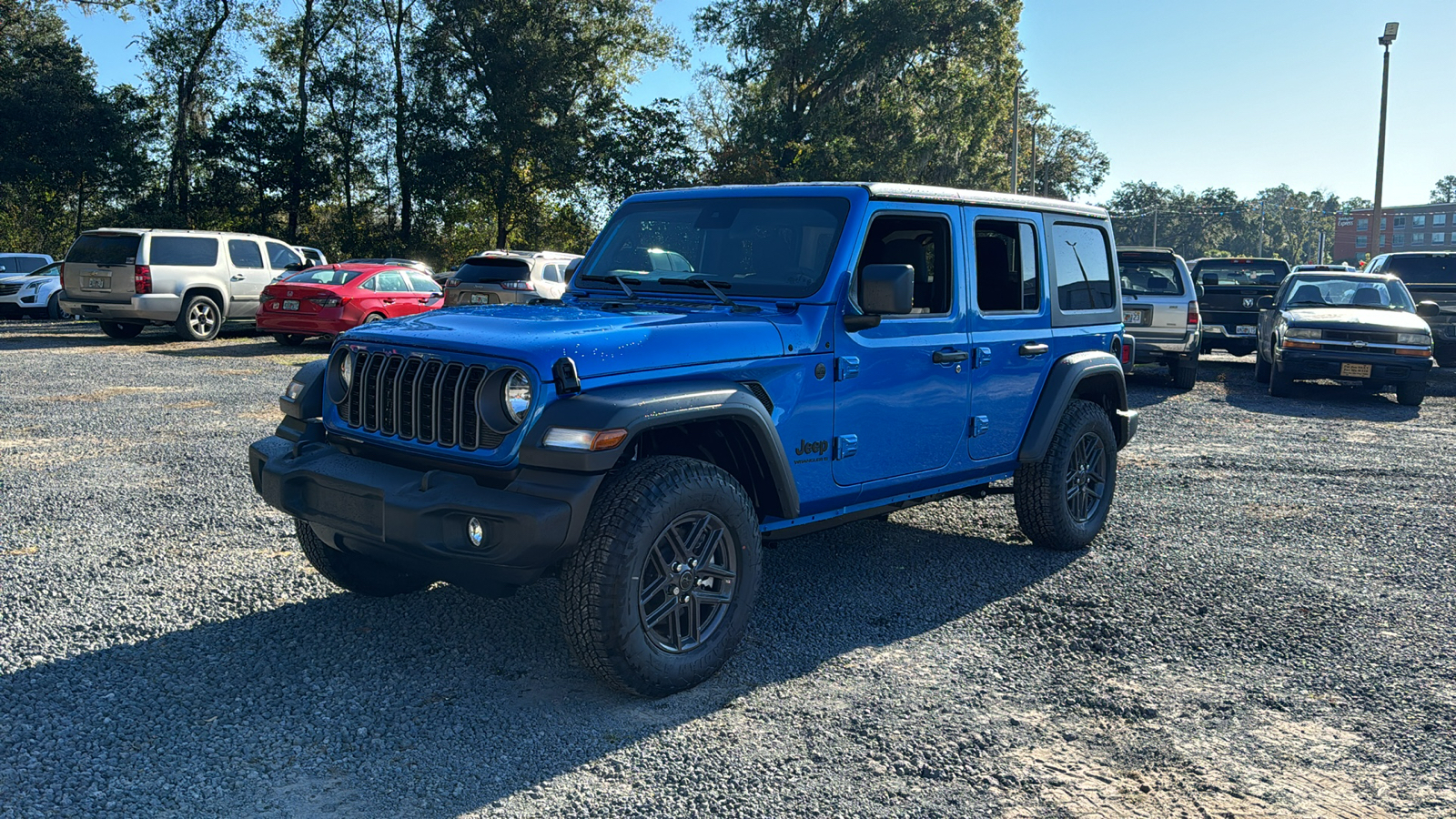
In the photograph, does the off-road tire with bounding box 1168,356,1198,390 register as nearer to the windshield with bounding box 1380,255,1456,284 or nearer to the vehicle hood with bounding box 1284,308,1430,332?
the vehicle hood with bounding box 1284,308,1430,332

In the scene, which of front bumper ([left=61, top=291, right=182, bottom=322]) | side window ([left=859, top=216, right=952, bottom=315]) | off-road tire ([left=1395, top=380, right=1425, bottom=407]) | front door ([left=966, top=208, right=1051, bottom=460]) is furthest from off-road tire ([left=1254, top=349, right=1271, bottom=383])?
front bumper ([left=61, top=291, right=182, bottom=322])

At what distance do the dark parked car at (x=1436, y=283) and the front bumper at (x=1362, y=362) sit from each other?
167 inches

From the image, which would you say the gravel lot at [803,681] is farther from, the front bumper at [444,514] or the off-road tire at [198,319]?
the off-road tire at [198,319]

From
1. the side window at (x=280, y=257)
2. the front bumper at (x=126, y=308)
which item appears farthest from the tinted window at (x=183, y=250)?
the side window at (x=280, y=257)

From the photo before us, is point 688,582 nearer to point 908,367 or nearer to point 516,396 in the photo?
point 516,396

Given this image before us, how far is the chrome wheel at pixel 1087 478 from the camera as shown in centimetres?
A: 624

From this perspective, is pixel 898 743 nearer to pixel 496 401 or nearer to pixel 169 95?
pixel 496 401

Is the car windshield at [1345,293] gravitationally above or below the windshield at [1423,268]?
below

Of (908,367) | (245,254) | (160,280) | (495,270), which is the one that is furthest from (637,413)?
(245,254)

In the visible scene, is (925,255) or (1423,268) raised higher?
(1423,268)

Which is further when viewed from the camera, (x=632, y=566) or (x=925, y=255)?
(x=925, y=255)

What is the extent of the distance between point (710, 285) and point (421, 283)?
52.6 feet

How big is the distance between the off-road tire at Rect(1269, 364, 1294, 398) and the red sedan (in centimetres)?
1270

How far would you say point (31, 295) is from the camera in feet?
79.0
